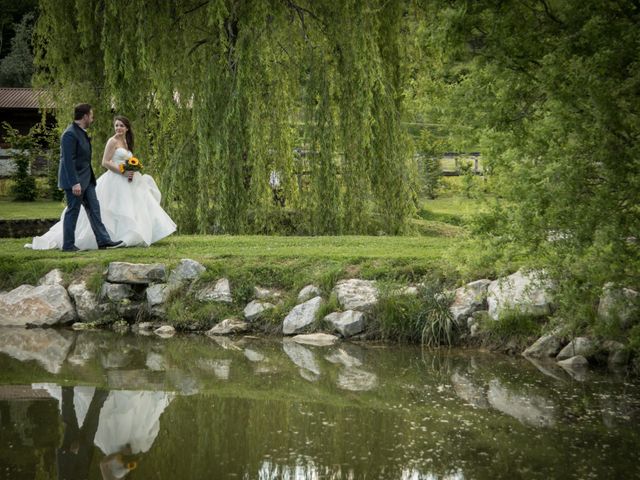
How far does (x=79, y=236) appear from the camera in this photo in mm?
14180

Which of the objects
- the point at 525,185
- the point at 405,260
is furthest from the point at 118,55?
the point at 525,185

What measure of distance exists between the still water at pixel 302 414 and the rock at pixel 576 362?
33 centimetres

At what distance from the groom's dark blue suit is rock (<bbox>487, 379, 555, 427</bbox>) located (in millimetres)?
7019

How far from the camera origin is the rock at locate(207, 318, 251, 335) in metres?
12.0

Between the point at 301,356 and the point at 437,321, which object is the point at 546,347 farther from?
the point at 301,356

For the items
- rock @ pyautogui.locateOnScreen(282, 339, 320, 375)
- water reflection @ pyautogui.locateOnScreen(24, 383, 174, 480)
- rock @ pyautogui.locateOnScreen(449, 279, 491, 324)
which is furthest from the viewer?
rock @ pyautogui.locateOnScreen(449, 279, 491, 324)

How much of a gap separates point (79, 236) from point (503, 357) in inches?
268

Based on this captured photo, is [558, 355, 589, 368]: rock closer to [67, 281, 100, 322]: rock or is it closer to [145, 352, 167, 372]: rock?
[145, 352, 167, 372]: rock

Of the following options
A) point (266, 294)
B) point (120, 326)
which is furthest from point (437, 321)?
point (120, 326)

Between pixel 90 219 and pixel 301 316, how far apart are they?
390 centimetres

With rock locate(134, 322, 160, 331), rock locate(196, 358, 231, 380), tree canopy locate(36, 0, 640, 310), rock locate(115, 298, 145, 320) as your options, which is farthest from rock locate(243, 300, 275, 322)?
tree canopy locate(36, 0, 640, 310)

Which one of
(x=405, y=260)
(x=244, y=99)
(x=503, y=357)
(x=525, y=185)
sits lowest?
(x=503, y=357)

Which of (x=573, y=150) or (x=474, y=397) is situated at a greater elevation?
(x=573, y=150)

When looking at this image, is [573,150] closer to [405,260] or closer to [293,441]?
[293,441]
